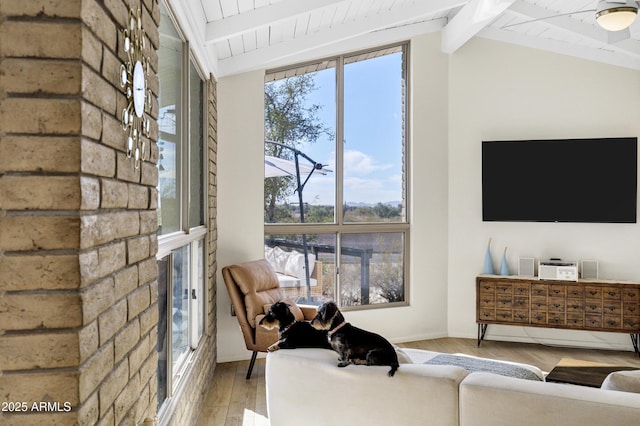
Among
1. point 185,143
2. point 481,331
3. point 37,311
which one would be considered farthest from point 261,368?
point 37,311

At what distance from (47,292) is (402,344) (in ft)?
15.0

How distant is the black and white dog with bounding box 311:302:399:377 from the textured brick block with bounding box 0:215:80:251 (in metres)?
1.34

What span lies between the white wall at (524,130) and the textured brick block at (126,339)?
4423 millimetres

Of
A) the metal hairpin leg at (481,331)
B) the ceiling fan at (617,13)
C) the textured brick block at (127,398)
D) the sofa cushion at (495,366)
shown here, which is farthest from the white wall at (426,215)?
the textured brick block at (127,398)

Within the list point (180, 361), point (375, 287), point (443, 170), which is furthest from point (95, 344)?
point (443, 170)

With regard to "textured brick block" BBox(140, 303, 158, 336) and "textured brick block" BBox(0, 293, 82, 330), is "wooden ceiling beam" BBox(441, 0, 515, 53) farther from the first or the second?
"textured brick block" BBox(0, 293, 82, 330)

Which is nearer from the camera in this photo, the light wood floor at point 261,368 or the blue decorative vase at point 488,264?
the light wood floor at point 261,368

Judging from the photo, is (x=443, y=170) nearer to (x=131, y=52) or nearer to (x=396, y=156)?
(x=396, y=156)

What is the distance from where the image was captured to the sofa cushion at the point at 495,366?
9.56 ft

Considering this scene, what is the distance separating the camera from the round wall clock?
145 cm

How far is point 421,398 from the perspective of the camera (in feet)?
6.44

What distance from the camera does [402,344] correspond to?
529cm

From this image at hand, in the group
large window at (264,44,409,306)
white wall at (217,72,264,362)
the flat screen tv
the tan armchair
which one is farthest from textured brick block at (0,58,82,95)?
the flat screen tv

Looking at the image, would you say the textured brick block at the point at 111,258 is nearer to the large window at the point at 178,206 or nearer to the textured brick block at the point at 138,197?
the textured brick block at the point at 138,197
